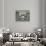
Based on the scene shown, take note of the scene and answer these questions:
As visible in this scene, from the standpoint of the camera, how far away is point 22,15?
293 cm

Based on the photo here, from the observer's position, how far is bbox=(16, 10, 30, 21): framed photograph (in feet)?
9.58

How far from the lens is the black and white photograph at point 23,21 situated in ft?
9.28

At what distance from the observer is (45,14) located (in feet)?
9.35

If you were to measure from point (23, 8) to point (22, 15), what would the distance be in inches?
5.9

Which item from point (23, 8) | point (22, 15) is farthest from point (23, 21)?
point (23, 8)

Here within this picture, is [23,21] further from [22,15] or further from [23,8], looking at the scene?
[23,8]

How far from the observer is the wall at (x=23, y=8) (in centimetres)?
289

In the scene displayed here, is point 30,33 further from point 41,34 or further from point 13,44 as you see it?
point 13,44

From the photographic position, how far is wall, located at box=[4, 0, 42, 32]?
2.89m

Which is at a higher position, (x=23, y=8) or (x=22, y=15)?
(x=23, y=8)

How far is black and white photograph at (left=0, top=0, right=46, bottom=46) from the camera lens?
2.83 meters

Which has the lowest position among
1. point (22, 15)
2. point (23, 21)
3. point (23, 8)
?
point (23, 21)

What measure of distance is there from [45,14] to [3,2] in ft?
2.98

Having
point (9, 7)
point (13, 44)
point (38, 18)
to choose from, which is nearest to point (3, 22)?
point (9, 7)
